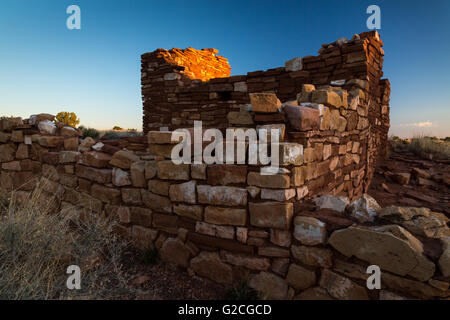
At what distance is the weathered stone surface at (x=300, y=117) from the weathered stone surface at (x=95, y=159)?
7.61 feet

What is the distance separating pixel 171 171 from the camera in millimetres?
2445

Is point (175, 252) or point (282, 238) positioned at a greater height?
point (282, 238)

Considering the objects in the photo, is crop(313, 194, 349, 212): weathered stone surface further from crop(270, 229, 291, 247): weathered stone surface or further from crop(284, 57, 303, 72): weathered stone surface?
crop(284, 57, 303, 72): weathered stone surface

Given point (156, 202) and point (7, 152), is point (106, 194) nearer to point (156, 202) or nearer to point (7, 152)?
point (156, 202)

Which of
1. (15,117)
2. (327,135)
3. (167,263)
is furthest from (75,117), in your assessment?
(327,135)

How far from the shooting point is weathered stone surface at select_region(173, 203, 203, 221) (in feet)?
7.65

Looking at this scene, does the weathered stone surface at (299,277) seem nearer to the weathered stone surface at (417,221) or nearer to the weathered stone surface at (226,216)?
the weathered stone surface at (226,216)

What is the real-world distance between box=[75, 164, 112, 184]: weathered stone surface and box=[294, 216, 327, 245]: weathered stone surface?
7.37ft

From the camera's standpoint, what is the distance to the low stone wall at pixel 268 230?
1694mm

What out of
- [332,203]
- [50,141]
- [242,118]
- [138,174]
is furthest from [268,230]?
[50,141]

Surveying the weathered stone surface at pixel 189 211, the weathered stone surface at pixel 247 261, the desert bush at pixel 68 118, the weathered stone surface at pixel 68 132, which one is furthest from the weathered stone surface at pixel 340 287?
the desert bush at pixel 68 118

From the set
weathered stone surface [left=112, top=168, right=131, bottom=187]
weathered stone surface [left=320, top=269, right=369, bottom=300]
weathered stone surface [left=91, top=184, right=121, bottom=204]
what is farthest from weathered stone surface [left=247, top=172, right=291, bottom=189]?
weathered stone surface [left=91, top=184, right=121, bottom=204]

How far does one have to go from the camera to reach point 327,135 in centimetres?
283

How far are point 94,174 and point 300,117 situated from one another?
101 inches
